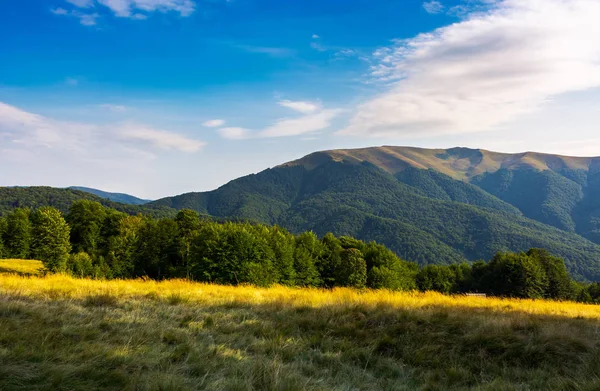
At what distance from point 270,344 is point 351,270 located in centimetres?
5760

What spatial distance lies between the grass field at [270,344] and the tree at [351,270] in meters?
52.1

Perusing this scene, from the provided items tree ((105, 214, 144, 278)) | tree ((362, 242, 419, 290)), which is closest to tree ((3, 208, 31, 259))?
tree ((105, 214, 144, 278))

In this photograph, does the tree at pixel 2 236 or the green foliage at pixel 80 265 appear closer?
the green foliage at pixel 80 265

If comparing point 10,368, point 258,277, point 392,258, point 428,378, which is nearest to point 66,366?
point 10,368

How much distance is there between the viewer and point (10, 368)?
162 inches

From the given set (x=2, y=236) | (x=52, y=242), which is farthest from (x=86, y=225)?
(x=2, y=236)

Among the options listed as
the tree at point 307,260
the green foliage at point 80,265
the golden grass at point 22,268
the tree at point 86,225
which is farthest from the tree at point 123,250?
the tree at point 307,260

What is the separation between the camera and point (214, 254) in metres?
49.4

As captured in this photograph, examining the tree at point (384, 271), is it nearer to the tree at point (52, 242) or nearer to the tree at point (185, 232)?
the tree at point (185, 232)

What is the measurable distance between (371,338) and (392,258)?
66.5 metres

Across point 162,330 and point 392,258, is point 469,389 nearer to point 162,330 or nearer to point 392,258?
point 162,330

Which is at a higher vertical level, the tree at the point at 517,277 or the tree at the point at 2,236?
the tree at the point at 2,236

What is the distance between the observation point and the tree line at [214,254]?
162 ft

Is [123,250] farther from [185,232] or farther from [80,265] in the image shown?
[185,232]
